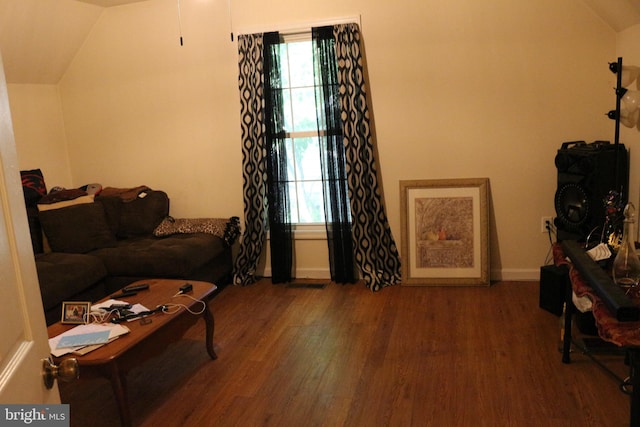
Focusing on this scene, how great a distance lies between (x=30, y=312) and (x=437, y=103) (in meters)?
3.54

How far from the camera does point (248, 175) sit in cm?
434

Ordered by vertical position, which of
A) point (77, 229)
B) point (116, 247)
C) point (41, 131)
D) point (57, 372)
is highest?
point (41, 131)

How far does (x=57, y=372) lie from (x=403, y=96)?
11.5ft

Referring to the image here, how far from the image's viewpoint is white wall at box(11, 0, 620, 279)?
12.3ft

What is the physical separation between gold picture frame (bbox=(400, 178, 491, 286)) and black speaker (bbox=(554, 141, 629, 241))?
0.63 meters

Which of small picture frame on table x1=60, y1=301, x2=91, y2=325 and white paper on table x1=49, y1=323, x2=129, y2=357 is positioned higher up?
small picture frame on table x1=60, y1=301, x2=91, y2=325

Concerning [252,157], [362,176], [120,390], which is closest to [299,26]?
[252,157]

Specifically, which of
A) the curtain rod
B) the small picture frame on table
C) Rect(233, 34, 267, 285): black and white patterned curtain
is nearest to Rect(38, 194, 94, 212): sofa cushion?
Rect(233, 34, 267, 285): black and white patterned curtain

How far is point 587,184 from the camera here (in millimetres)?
3271

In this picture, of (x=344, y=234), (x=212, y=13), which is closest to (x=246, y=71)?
(x=212, y=13)

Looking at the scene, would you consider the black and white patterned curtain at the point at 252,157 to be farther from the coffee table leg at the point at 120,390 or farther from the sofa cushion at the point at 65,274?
the coffee table leg at the point at 120,390

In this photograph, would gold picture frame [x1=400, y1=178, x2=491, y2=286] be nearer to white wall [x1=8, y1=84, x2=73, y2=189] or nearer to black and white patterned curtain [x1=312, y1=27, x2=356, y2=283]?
black and white patterned curtain [x1=312, y1=27, x2=356, y2=283]

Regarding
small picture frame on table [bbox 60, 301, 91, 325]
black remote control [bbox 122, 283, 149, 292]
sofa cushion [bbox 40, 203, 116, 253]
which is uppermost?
sofa cushion [bbox 40, 203, 116, 253]

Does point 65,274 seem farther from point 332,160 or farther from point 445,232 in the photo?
point 445,232
